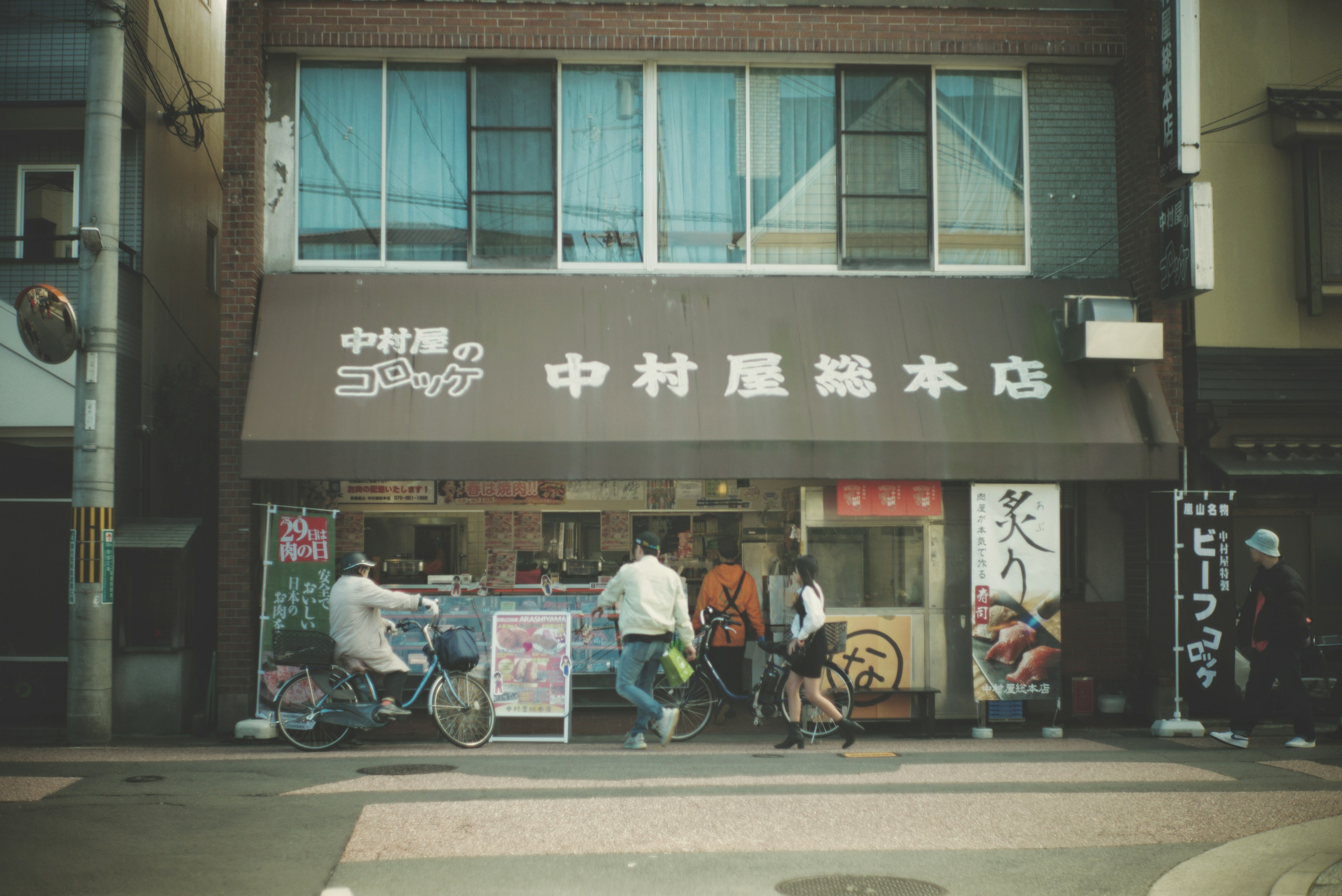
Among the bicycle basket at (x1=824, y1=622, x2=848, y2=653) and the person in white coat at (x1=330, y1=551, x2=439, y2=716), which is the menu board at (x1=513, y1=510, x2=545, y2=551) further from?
the bicycle basket at (x1=824, y1=622, x2=848, y2=653)

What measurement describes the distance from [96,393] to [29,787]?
4231mm

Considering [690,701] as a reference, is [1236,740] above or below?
below

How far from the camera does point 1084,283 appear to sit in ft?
41.3

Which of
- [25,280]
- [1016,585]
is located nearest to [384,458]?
[25,280]

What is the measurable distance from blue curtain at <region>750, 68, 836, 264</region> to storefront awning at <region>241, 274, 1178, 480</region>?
0.75m

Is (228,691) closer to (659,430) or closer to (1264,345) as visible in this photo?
(659,430)

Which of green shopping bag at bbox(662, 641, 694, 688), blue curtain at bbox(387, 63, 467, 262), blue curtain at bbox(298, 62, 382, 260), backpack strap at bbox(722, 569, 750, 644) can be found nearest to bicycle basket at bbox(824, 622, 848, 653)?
backpack strap at bbox(722, 569, 750, 644)

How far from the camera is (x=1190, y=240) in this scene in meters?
11.4

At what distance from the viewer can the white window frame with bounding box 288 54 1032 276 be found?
12516 mm

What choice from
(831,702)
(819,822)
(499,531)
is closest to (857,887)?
(819,822)

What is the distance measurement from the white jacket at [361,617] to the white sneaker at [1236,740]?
808 centimetres

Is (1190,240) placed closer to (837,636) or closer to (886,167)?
(886,167)

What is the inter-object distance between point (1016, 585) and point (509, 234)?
691cm

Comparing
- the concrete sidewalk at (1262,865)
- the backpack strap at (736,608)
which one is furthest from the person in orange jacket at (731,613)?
the concrete sidewalk at (1262,865)
